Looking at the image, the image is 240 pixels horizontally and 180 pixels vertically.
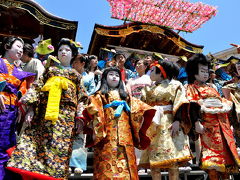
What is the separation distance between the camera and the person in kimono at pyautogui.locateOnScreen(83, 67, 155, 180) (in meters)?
3.49

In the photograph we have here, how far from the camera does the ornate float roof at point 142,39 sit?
492 inches

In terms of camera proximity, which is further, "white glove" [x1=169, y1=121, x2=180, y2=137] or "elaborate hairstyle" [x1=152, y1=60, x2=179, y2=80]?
"elaborate hairstyle" [x1=152, y1=60, x2=179, y2=80]

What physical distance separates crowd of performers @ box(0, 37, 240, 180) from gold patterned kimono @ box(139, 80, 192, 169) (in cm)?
1

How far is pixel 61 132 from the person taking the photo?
3479 millimetres

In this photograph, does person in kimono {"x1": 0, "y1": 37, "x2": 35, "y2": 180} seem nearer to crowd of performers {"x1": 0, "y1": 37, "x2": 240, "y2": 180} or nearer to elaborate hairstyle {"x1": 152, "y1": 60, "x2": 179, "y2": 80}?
crowd of performers {"x1": 0, "y1": 37, "x2": 240, "y2": 180}

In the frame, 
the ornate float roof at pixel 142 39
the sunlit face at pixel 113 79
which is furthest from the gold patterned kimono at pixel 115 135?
the ornate float roof at pixel 142 39

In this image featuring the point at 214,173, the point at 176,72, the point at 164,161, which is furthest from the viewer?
the point at 176,72

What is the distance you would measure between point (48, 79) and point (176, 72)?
2.15m

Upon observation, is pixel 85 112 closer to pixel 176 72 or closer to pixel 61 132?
pixel 61 132

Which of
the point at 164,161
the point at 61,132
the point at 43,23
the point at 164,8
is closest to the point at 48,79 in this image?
the point at 61,132

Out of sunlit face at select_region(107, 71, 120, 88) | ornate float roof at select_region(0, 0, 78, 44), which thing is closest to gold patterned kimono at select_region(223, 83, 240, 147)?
sunlit face at select_region(107, 71, 120, 88)

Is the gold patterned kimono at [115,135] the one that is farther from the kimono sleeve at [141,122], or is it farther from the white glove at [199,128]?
the white glove at [199,128]

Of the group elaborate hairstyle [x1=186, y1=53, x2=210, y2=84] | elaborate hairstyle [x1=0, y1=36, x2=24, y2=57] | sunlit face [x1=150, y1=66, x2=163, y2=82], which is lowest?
sunlit face [x1=150, y1=66, x2=163, y2=82]

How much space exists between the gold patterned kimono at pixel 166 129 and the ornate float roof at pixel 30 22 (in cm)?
730
